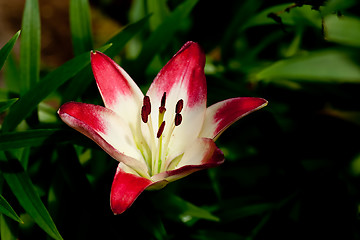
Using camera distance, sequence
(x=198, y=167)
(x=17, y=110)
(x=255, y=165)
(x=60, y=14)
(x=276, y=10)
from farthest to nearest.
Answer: (x=60, y=14)
(x=255, y=165)
(x=276, y=10)
(x=17, y=110)
(x=198, y=167)

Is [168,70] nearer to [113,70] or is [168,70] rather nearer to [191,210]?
[113,70]

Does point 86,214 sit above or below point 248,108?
below

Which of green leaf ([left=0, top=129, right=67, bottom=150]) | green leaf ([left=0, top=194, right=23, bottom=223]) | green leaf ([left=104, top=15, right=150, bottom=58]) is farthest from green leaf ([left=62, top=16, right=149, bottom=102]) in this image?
green leaf ([left=0, top=194, right=23, bottom=223])

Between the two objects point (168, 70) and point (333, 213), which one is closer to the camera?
point (168, 70)

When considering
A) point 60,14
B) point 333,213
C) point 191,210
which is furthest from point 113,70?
point 60,14

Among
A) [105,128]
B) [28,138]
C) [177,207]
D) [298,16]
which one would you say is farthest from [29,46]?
[298,16]

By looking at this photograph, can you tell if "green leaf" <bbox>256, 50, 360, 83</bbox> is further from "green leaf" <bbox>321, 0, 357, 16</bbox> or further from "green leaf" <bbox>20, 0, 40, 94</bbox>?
"green leaf" <bbox>20, 0, 40, 94</bbox>

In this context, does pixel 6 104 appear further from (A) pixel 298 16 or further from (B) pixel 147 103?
(A) pixel 298 16
